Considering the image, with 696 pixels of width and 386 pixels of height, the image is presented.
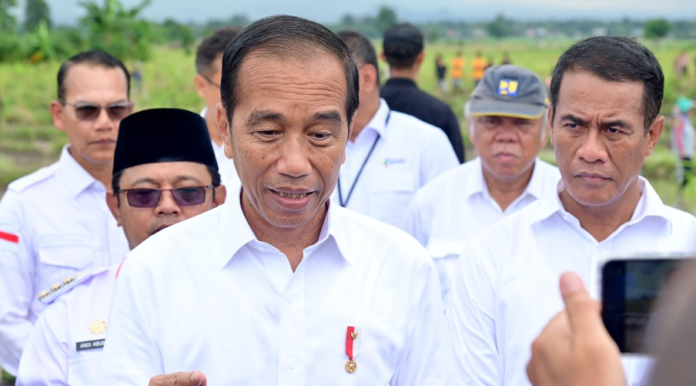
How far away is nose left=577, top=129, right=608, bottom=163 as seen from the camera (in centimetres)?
294

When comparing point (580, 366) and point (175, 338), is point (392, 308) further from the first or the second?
point (580, 366)

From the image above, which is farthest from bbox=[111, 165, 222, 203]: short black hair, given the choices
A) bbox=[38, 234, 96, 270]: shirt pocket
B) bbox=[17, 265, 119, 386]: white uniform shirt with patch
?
bbox=[38, 234, 96, 270]: shirt pocket

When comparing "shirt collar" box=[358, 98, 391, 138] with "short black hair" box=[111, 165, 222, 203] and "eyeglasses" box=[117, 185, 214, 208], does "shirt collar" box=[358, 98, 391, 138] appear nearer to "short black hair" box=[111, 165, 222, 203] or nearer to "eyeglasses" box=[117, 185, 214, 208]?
"short black hair" box=[111, 165, 222, 203]

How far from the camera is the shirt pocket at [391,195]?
5023 millimetres

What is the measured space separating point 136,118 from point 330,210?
4.28ft

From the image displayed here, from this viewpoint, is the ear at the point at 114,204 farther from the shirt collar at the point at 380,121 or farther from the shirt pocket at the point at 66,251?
the shirt collar at the point at 380,121

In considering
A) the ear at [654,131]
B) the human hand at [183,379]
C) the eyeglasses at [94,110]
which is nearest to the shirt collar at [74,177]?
the eyeglasses at [94,110]

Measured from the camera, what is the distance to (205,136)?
356 cm

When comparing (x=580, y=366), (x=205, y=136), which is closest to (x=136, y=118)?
(x=205, y=136)

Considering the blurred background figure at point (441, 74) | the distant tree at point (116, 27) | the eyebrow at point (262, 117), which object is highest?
the distant tree at point (116, 27)

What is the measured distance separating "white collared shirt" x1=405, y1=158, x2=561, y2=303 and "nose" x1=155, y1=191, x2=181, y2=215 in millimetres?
1441

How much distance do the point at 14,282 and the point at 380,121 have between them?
2.34m

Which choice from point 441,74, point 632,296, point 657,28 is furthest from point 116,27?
point 657,28

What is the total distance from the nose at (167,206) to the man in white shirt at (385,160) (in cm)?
171
